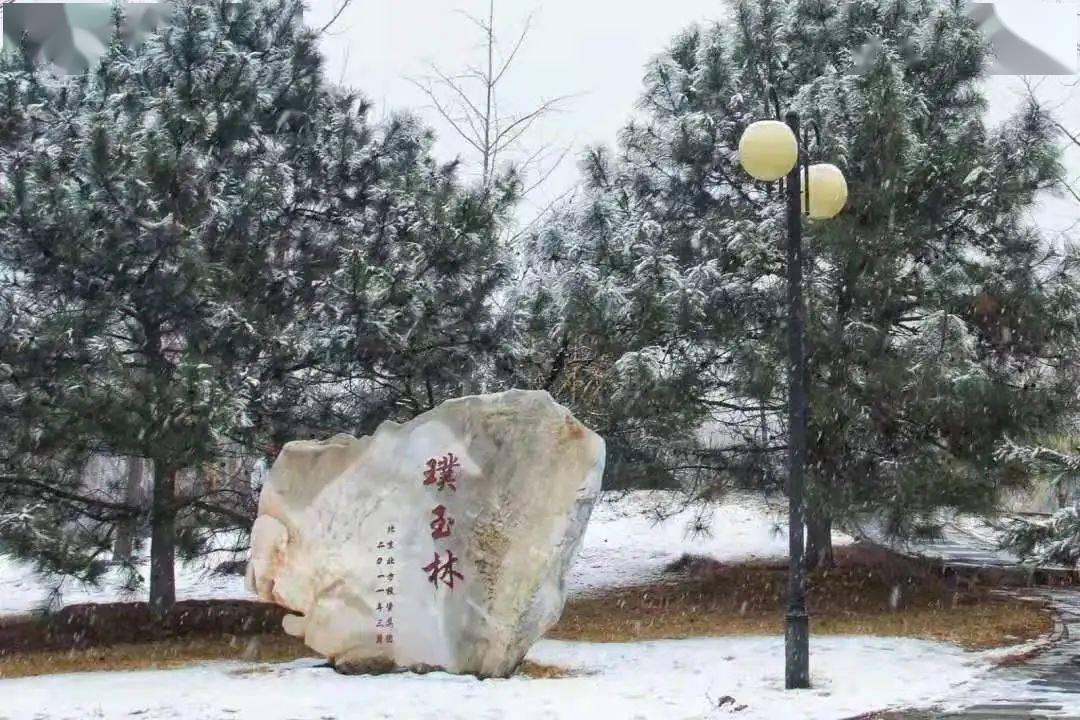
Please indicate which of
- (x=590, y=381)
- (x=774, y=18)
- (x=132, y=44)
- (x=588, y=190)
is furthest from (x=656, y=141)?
(x=132, y=44)

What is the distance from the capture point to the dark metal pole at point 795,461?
323 inches

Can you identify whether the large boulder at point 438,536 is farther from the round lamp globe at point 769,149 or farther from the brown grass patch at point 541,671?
the round lamp globe at point 769,149

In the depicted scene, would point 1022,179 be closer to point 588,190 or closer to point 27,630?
point 588,190

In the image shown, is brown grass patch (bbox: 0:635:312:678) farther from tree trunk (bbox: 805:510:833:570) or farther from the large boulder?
tree trunk (bbox: 805:510:833:570)

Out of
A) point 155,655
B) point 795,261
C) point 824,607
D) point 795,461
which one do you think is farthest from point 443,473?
point 824,607

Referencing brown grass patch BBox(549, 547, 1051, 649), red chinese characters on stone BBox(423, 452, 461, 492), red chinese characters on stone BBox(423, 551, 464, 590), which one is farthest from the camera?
brown grass patch BBox(549, 547, 1051, 649)

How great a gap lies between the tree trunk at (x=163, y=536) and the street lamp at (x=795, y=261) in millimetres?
5480

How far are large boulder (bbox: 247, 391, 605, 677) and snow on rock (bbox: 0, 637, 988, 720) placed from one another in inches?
12.2

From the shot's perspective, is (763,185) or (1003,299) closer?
(1003,299)

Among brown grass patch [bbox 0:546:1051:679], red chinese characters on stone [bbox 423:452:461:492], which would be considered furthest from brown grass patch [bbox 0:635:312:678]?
red chinese characters on stone [bbox 423:452:461:492]

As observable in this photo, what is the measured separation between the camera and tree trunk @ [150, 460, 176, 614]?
36.0 feet

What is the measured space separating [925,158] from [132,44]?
8.10m

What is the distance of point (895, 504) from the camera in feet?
39.1

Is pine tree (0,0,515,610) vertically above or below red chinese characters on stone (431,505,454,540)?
above
